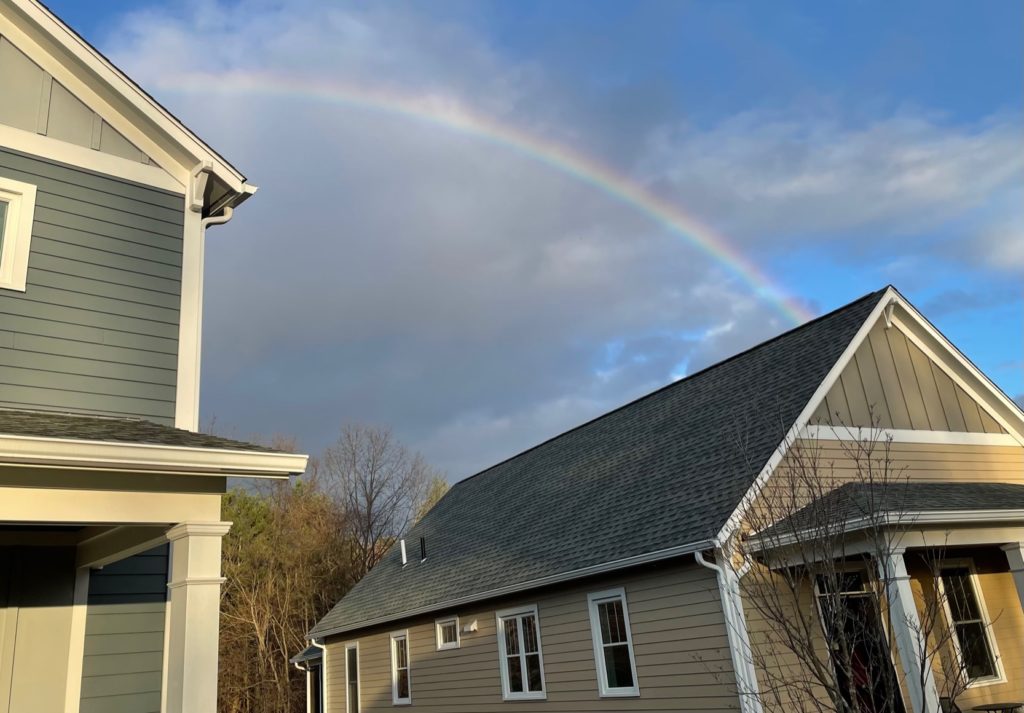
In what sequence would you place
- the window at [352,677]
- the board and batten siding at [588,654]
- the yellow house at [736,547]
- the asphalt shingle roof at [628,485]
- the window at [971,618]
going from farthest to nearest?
1. the window at [352,677]
2. the window at [971,618]
3. the asphalt shingle roof at [628,485]
4. the board and batten siding at [588,654]
5. the yellow house at [736,547]

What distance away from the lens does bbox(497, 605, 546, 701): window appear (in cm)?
1195

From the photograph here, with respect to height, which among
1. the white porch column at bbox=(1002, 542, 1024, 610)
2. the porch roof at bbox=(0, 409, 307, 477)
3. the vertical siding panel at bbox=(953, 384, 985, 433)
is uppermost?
the vertical siding panel at bbox=(953, 384, 985, 433)

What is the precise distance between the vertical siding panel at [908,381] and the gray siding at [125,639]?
10400 mm

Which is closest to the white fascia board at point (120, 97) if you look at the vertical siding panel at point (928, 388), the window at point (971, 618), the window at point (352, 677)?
the vertical siding panel at point (928, 388)

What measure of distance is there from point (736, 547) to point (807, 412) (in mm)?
2475

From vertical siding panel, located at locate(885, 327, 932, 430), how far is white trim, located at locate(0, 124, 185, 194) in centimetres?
1017

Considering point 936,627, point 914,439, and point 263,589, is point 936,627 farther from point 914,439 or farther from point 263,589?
point 263,589

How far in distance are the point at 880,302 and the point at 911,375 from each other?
51.2 inches

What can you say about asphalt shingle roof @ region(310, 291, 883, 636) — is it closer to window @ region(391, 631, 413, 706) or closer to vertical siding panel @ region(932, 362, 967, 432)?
window @ region(391, 631, 413, 706)

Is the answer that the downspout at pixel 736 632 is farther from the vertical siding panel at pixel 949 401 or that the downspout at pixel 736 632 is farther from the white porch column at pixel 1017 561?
the vertical siding panel at pixel 949 401

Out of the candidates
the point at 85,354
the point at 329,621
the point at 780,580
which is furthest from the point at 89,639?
the point at 329,621

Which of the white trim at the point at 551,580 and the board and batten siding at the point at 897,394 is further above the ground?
the board and batten siding at the point at 897,394

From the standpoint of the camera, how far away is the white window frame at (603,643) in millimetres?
10148

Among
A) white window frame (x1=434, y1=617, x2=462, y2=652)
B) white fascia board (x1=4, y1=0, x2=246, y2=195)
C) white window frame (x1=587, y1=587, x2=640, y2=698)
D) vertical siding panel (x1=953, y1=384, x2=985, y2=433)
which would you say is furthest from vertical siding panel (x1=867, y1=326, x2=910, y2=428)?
white fascia board (x1=4, y1=0, x2=246, y2=195)
